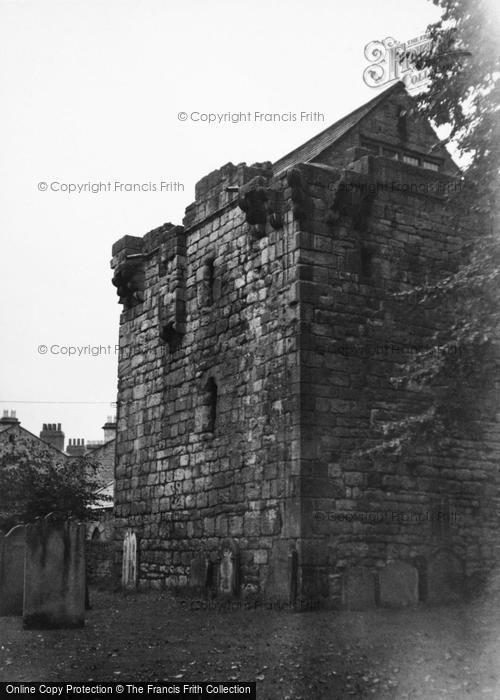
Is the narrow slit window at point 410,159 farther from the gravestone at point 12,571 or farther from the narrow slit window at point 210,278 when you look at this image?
the gravestone at point 12,571

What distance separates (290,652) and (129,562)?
8.16 metres

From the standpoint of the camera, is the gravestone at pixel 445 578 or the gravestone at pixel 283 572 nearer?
the gravestone at pixel 283 572

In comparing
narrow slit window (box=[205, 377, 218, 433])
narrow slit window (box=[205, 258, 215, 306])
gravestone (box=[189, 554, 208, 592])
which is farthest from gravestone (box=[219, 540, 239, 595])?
narrow slit window (box=[205, 258, 215, 306])

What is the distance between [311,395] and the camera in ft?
39.5

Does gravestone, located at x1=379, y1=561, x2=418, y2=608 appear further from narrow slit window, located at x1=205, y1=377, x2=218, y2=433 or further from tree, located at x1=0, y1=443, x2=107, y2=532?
tree, located at x1=0, y1=443, x2=107, y2=532

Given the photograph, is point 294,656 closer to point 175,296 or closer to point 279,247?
point 279,247

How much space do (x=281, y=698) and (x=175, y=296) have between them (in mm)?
9681

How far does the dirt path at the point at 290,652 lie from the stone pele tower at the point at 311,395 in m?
1.02

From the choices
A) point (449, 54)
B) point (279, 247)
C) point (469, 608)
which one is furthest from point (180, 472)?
point (449, 54)

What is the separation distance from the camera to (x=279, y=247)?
42.4 ft

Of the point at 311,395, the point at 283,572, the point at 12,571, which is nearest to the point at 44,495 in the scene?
the point at 12,571

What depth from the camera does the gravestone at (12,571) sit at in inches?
466

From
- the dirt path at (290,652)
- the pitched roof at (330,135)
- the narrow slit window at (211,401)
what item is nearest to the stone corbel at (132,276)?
the pitched roof at (330,135)

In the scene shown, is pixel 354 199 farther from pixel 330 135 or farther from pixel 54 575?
pixel 54 575
